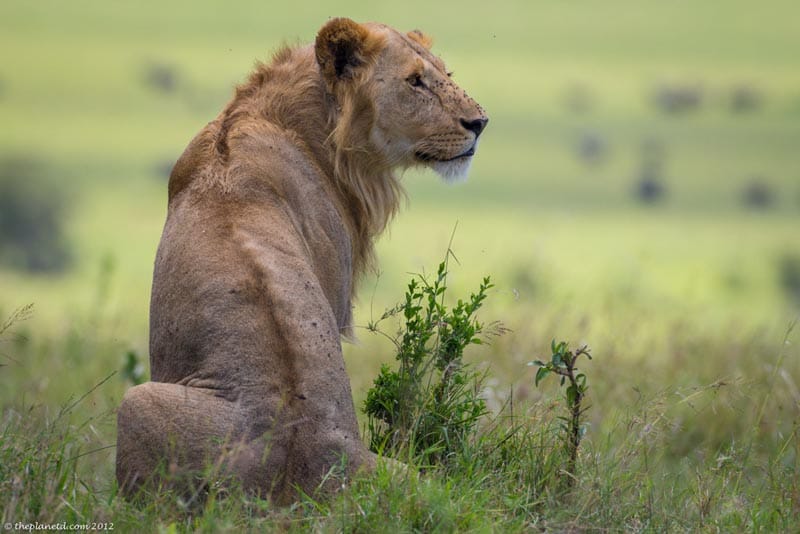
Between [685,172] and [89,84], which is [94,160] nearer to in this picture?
[89,84]

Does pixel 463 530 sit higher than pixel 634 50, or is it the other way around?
pixel 634 50

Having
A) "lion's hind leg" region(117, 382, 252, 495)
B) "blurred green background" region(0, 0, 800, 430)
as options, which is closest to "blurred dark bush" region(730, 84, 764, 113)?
"blurred green background" region(0, 0, 800, 430)

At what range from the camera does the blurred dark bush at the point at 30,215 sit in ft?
82.8

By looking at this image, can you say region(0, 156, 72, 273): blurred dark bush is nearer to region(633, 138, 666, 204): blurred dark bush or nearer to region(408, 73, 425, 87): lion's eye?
region(633, 138, 666, 204): blurred dark bush

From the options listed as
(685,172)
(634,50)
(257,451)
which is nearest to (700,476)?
(257,451)

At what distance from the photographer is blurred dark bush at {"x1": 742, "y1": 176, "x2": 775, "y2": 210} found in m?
31.0

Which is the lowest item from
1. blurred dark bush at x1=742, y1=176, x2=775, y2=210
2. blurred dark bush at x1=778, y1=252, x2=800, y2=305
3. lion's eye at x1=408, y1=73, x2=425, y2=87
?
blurred dark bush at x1=778, y1=252, x2=800, y2=305

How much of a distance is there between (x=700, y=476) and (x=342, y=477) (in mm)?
1256

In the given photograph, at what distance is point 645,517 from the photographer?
4.11 metres

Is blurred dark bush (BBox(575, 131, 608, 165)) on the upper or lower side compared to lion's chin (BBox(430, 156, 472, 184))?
lower

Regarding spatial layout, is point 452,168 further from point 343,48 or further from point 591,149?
point 591,149

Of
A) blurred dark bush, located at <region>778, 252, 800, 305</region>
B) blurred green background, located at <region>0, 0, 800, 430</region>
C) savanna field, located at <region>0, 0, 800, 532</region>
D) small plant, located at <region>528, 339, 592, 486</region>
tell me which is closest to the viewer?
savanna field, located at <region>0, 0, 800, 532</region>

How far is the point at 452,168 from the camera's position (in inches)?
199

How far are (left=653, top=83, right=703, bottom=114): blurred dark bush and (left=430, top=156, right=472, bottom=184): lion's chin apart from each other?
3476 centimetres
